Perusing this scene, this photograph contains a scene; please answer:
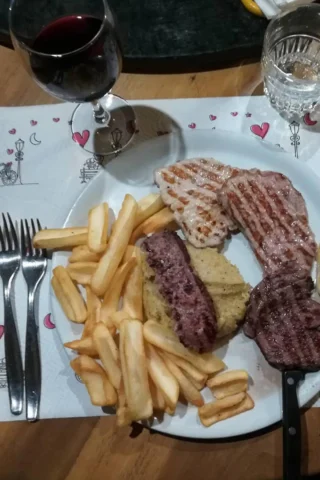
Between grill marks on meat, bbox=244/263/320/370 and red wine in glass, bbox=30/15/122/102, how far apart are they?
Result: 704mm

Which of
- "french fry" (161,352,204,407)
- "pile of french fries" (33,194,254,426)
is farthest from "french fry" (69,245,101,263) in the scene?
"french fry" (161,352,204,407)

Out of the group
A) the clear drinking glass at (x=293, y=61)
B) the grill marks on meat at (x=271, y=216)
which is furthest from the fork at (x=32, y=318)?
the clear drinking glass at (x=293, y=61)

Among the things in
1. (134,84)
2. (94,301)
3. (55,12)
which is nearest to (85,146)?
(134,84)

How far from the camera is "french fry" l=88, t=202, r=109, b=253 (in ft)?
4.55

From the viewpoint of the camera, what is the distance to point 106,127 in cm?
170

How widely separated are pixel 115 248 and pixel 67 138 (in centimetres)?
52

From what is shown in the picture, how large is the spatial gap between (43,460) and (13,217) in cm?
72

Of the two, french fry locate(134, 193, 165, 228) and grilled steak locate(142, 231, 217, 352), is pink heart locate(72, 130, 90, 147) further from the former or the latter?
grilled steak locate(142, 231, 217, 352)

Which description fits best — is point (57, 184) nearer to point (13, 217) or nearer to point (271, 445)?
point (13, 217)

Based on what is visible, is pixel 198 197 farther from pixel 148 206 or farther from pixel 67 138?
pixel 67 138

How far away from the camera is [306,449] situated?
1344 millimetres

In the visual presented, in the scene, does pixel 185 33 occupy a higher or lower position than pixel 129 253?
higher

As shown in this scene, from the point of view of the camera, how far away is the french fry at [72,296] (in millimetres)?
1393

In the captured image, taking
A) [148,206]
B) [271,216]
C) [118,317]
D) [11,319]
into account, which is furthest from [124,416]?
[271,216]
